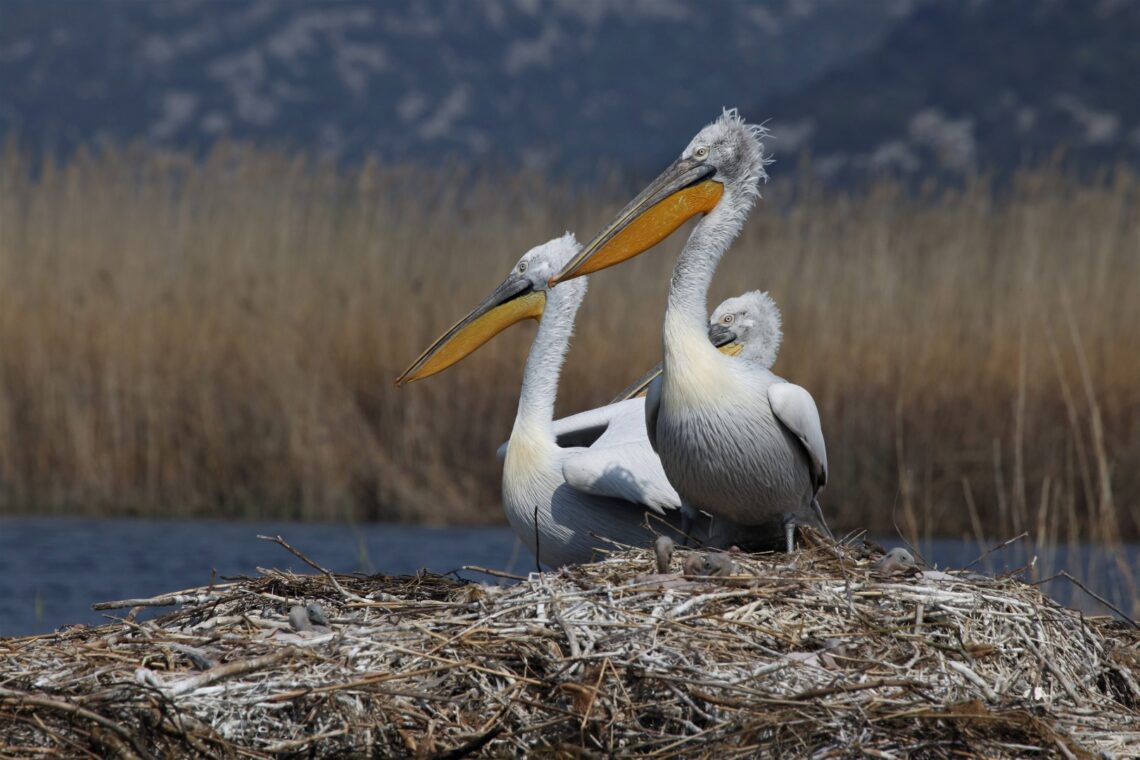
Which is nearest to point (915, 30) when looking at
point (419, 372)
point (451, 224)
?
point (451, 224)

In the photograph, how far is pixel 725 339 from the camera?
20.9 ft

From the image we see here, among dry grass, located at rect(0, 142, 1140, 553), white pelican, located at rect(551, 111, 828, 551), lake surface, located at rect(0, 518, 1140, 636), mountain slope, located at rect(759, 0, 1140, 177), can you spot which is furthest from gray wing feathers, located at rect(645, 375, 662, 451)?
mountain slope, located at rect(759, 0, 1140, 177)

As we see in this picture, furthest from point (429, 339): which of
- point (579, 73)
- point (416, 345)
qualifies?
point (579, 73)

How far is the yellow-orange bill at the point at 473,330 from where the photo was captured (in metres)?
6.56

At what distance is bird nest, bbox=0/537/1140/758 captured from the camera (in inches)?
152

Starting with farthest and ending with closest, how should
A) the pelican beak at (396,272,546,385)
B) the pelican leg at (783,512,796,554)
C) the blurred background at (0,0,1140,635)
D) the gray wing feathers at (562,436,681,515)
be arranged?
1. the blurred background at (0,0,1140,635)
2. the pelican beak at (396,272,546,385)
3. the gray wing feathers at (562,436,681,515)
4. the pelican leg at (783,512,796,554)

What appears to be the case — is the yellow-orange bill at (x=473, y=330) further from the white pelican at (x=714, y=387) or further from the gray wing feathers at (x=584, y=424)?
the white pelican at (x=714, y=387)

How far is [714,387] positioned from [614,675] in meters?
1.35

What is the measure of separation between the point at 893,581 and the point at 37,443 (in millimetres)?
6644

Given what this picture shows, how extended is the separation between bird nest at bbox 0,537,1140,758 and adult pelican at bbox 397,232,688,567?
3.29ft

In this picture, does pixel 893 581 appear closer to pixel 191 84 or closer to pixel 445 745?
pixel 445 745

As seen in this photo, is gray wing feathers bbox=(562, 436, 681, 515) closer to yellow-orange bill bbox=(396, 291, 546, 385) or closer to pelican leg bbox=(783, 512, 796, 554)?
pelican leg bbox=(783, 512, 796, 554)

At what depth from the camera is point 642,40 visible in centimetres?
5319

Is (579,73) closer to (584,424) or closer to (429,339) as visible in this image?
(429,339)
